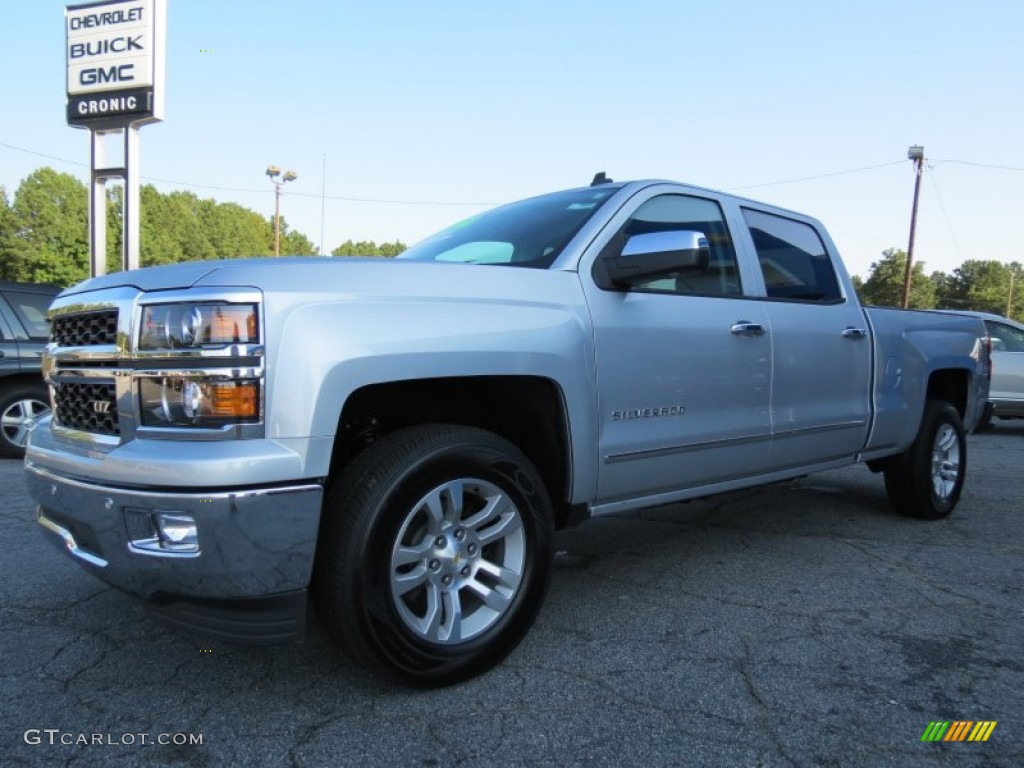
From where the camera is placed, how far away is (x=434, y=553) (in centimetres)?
238

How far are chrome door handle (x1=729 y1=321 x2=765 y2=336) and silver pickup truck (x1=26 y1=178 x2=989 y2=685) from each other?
14 mm

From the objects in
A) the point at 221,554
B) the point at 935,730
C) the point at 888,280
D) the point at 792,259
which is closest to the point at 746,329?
Result: the point at 792,259

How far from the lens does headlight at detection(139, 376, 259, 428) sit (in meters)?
2.00

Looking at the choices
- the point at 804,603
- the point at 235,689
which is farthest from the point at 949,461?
the point at 235,689

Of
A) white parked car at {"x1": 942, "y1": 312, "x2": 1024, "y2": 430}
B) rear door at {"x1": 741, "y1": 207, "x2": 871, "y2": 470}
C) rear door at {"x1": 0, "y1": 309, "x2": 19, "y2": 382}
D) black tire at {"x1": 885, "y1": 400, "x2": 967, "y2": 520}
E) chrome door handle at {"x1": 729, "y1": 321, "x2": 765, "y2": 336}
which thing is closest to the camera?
chrome door handle at {"x1": 729, "y1": 321, "x2": 765, "y2": 336}

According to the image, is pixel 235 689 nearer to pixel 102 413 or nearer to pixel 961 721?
pixel 102 413

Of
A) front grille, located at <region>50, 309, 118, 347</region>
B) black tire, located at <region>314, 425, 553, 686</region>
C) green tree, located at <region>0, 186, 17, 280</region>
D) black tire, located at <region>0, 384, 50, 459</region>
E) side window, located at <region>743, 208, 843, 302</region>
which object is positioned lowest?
black tire, located at <region>0, 384, 50, 459</region>

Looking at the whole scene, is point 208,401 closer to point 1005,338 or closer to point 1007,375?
point 1007,375

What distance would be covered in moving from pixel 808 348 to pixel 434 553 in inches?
93.9

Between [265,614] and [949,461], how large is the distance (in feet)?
15.5

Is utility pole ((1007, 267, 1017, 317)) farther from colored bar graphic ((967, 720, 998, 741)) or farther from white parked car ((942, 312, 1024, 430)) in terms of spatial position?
colored bar graphic ((967, 720, 998, 741))

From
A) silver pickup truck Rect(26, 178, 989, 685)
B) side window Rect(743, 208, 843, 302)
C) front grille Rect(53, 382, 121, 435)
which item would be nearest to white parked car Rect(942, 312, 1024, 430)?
side window Rect(743, 208, 843, 302)

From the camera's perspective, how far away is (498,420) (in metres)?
2.84

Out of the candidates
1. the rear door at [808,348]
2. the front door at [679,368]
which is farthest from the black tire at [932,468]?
the front door at [679,368]
